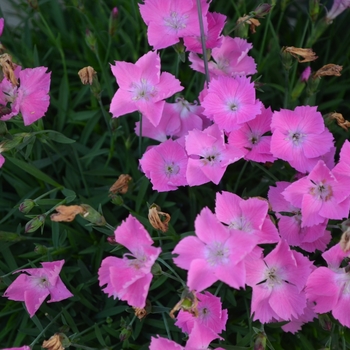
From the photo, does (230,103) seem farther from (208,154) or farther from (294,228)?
(294,228)

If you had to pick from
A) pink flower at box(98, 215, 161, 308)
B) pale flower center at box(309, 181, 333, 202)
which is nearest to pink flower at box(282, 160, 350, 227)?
pale flower center at box(309, 181, 333, 202)

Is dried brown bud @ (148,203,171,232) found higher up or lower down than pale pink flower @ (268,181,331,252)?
higher up

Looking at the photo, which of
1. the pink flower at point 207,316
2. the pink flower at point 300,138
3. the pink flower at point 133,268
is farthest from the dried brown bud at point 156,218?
the pink flower at point 300,138

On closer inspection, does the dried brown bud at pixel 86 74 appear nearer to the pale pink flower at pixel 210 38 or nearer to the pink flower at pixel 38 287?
the pale pink flower at pixel 210 38

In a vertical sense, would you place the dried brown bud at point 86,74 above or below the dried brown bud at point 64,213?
above

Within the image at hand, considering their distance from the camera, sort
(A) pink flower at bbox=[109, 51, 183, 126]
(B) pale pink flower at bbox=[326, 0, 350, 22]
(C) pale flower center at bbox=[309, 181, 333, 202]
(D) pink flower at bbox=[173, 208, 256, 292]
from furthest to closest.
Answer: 1. (B) pale pink flower at bbox=[326, 0, 350, 22]
2. (A) pink flower at bbox=[109, 51, 183, 126]
3. (C) pale flower center at bbox=[309, 181, 333, 202]
4. (D) pink flower at bbox=[173, 208, 256, 292]

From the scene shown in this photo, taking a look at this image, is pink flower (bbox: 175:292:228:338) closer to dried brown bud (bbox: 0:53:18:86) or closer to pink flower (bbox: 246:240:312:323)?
pink flower (bbox: 246:240:312:323)
